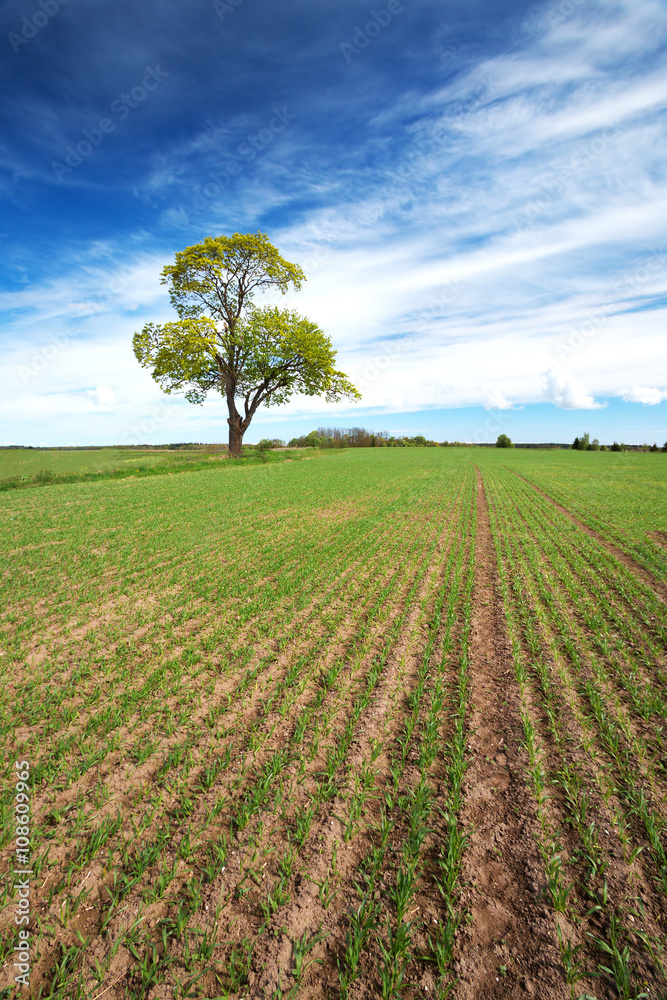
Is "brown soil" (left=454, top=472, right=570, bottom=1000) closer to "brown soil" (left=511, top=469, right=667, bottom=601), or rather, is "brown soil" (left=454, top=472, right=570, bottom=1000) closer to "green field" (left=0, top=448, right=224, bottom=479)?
"brown soil" (left=511, top=469, right=667, bottom=601)

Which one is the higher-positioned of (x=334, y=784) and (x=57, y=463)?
(x=57, y=463)

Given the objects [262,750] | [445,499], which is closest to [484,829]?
[262,750]

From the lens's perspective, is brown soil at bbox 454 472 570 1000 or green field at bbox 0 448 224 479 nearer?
brown soil at bbox 454 472 570 1000

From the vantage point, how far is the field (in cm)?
256

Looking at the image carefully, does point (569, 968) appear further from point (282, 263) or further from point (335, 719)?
point (282, 263)

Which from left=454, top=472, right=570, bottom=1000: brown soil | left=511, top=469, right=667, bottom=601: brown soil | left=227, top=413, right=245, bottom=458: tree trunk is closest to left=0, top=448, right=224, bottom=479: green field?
left=227, top=413, right=245, bottom=458: tree trunk

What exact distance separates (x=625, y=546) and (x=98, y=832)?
14.5 meters

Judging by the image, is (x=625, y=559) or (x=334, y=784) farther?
(x=625, y=559)

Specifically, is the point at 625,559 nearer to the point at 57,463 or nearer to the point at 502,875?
the point at 502,875

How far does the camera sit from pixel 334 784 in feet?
12.6

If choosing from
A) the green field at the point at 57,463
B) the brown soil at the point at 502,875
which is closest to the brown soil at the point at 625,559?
the brown soil at the point at 502,875

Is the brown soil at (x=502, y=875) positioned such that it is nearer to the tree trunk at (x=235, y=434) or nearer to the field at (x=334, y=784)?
the field at (x=334, y=784)

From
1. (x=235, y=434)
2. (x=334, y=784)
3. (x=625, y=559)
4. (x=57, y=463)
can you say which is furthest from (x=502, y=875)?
(x=235, y=434)

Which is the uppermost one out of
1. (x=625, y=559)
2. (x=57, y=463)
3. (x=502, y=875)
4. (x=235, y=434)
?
(x=235, y=434)
